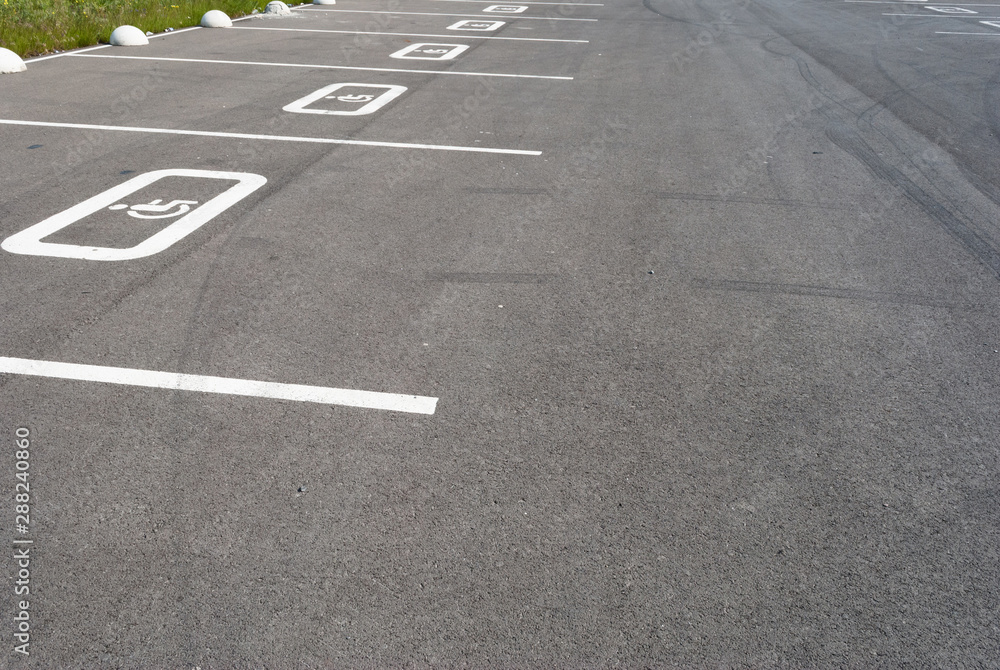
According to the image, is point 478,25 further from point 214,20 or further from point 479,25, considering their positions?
point 214,20

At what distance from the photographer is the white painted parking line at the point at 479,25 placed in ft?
60.8

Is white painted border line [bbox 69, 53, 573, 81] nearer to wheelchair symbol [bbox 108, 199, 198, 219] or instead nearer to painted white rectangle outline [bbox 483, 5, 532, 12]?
wheelchair symbol [bbox 108, 199, 198, 219]

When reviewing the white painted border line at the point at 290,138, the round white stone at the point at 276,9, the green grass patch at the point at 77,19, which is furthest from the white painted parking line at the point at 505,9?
the white painted border line at the point at 290,138

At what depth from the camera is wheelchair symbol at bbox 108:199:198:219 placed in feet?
22.1

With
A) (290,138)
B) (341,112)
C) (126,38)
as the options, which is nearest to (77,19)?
(126,38)

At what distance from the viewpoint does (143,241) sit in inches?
245

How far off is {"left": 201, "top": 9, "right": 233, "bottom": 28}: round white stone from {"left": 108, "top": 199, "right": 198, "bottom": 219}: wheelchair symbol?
1102cm

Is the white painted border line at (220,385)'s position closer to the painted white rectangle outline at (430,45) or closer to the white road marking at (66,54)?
the white road marking at (66,54)

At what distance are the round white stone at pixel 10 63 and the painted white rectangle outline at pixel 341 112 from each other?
4.20 m

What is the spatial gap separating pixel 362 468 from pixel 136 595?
1078mm

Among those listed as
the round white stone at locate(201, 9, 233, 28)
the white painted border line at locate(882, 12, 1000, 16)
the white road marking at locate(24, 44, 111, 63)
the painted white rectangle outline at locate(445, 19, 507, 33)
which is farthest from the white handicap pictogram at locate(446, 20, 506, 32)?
the white painted border line at locate(882, 12, 1000, 16)

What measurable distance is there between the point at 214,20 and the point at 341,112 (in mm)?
7998

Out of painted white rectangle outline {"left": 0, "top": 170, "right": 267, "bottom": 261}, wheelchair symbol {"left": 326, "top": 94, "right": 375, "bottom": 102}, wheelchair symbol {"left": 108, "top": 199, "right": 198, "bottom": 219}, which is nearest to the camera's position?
painted white rectangle outline {"left": 0, "top": 170, "right": 267, "bottom": 261}

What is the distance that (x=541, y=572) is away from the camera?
10.9ft
